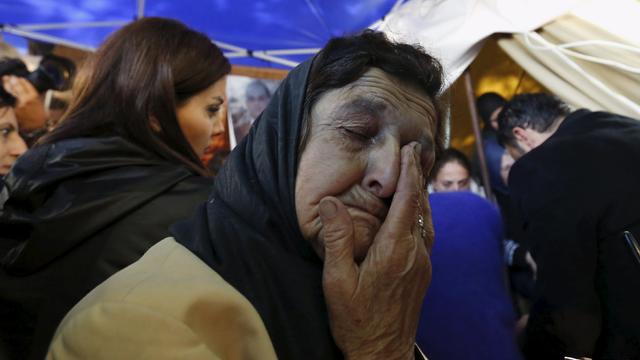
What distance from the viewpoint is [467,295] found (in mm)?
A: 1479

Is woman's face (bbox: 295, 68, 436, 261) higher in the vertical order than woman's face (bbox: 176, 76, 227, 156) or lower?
higher

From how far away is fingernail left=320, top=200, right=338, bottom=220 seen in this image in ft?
3.45

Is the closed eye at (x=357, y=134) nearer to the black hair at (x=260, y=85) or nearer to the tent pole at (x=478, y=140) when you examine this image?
the tent pole at (x=478, y=140)

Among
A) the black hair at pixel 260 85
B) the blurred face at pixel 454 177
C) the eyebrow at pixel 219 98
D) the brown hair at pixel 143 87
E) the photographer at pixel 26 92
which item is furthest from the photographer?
the black hair at pixel 260 85

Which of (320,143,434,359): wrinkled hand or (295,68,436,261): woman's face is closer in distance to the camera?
(320,143,434,359): wrinkled hand

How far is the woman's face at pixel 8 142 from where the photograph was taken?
3.26 metres

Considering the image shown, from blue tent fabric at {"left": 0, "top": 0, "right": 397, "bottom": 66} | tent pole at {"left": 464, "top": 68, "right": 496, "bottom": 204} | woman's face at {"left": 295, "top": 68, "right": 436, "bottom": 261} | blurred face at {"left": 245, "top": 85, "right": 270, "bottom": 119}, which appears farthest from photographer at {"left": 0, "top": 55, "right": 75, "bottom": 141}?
tent pole at {"left": 464, "top": 68, "right": 496, "bottom": 204}

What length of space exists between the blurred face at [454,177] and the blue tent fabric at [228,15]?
209 cm

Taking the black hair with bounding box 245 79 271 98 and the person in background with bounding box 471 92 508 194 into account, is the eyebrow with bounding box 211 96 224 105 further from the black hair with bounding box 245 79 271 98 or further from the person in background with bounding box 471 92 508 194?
the black hair with bounding box 245 79 271 98

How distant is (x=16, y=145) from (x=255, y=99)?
2.49 metres

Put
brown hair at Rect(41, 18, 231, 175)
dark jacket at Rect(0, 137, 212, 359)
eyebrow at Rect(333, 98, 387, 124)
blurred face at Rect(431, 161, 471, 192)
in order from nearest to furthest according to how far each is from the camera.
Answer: eyebrow at Rect(333, 98, 387, 124) → dark jacket at Rect(0, 137, 212, 359) → brown hair at Rect(41, 18, 231, 175) → blurred face at Rect(431, 161, 471, 192)

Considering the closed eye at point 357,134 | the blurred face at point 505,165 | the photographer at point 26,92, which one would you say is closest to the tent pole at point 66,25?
the photographer at point 26,92

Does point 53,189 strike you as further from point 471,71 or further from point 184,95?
point 471,71

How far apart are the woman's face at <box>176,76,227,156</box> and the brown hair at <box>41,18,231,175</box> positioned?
32 millimetres
